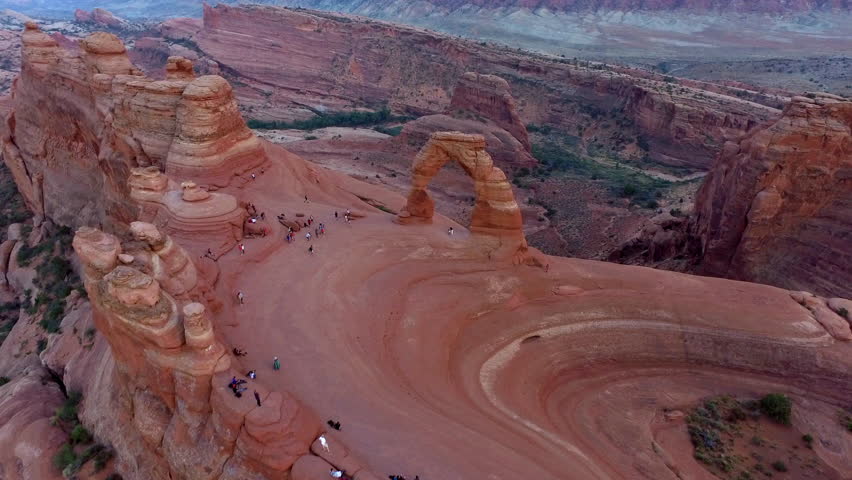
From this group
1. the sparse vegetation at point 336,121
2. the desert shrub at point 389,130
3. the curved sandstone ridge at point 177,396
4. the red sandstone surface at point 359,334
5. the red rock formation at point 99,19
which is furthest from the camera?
the red rock formation at point 99,19

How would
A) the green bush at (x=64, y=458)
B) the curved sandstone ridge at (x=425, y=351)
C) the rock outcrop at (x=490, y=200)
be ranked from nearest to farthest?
1. the curved sandstone ridge at (x=425, y=351)
2. the green bush at (x=64, y=458)
3. the rock outcrop at (x=490, y=200)

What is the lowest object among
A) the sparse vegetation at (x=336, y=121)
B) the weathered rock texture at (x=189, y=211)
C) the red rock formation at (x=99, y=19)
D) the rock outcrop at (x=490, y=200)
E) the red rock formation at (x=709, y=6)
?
the sparse vegetation at (x=336, y=121)

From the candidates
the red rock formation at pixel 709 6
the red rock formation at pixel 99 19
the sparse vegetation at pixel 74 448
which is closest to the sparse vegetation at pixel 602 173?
the sparse vegetation at pixel 74 448

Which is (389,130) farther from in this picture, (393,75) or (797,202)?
(797,202)

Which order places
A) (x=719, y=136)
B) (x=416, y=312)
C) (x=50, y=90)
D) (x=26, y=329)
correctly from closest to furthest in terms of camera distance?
(x=416, y=312) < (x=26, y=329) < (x=50, y=90) < (x=719, y=136)

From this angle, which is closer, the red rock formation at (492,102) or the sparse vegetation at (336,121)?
the red rock formation at (492,102)

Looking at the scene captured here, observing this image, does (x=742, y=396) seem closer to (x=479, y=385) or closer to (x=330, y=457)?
(x=479, y=385)

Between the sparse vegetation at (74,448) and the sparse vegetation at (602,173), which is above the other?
the sparse vegetation at (602,173)

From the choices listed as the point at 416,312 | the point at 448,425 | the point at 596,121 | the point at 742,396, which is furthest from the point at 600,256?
the point at 596,121

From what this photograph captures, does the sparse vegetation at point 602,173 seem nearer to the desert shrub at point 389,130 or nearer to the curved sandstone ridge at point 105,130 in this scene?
the desert shrub at point 389,130
